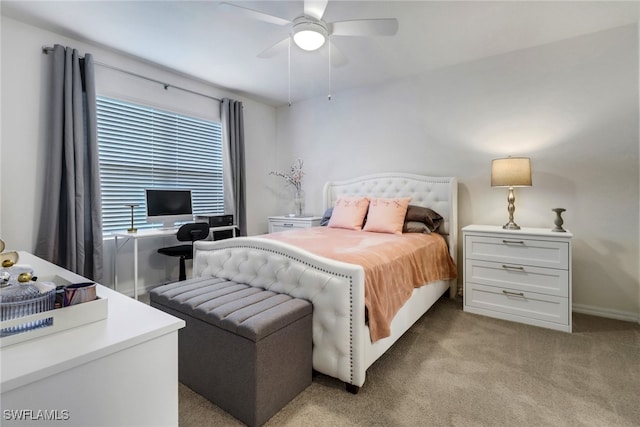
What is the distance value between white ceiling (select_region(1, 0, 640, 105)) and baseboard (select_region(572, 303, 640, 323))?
2.39 metres

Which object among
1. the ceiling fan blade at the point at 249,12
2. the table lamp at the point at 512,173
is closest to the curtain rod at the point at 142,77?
the ceiling fan blade at the point at 249,12

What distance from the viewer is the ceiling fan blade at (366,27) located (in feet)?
6.56

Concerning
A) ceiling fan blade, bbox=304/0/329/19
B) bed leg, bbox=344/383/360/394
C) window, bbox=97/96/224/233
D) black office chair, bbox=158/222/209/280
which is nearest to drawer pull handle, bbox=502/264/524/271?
bed leg, bbox=344/383/360/394

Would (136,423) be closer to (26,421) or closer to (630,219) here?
(26,421)

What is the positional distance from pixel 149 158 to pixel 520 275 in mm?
3848

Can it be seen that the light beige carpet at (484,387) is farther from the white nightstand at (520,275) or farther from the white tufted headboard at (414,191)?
the white tufted headboard at (414,191)

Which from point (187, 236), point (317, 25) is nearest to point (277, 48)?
point (317, 25)

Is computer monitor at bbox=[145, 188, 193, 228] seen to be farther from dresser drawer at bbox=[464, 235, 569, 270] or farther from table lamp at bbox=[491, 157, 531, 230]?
table lamp at bbox=[491, 157, 531, 230]

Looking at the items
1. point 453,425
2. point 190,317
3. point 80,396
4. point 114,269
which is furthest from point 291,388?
point 114,269

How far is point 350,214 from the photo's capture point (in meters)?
3.30

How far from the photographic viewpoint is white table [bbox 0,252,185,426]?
58cm

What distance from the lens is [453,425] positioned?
142 cm

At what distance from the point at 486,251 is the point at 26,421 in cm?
292

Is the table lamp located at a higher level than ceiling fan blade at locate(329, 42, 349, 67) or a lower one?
lower
